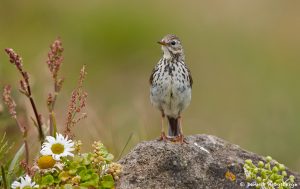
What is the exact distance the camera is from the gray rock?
600 centimetres

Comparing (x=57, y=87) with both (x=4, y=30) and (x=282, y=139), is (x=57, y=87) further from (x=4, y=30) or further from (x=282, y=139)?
(x=4, y=30)

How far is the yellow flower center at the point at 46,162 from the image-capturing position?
5.69 m

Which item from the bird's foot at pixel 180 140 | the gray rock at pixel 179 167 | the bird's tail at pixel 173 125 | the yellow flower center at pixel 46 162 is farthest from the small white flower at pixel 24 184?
the bird's tail at pixel 173 125

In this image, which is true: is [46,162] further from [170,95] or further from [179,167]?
[170,95]

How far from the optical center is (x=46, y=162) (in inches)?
224

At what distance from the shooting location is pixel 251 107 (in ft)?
40.1

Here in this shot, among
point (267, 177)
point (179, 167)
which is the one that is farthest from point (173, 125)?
point (267, 177)

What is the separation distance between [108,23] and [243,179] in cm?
926

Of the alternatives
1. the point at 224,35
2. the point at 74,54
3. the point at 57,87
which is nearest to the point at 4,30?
the point at 74,54

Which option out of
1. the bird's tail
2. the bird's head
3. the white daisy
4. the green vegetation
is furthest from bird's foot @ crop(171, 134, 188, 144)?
the bird's head

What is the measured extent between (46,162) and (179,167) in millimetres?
915

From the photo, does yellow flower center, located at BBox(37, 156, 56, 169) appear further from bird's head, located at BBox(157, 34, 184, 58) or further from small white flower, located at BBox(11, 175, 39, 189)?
bird's head, located at BBox(157, 34, 184, 58)

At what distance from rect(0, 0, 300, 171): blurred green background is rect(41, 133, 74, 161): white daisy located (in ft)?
11.3

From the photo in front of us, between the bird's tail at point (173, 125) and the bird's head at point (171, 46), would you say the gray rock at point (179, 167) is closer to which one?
the bird's tail at point (173, 125)
